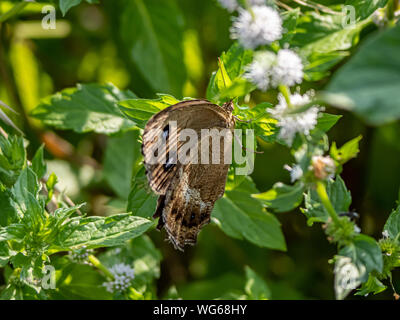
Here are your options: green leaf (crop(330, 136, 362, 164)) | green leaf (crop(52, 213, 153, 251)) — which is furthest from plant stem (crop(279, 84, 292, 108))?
green leaf (crop(52, 213, 153, 251))

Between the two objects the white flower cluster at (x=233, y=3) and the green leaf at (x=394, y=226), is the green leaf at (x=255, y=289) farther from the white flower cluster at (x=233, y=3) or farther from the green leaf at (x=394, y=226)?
the white flower cluster at (x=233, y=3)

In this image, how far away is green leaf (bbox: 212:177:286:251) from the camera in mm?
1487

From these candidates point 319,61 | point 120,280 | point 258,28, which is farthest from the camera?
point 120,280

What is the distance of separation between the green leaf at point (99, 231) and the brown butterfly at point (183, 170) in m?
0.07

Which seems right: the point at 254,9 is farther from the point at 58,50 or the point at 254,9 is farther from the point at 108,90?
the point at 58,50

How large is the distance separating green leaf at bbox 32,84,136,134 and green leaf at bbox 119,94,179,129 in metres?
0.31

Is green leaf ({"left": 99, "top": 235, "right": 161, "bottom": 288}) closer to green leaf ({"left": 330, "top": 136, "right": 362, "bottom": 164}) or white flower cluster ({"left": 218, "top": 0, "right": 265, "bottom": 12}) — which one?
green leaf ({"left": 330, "top": 136, "right": 362, "bottom": 164})

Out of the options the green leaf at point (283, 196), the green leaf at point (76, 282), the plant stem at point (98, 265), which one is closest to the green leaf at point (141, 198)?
the plant stem at point (98, 265)

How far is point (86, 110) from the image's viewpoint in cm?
162

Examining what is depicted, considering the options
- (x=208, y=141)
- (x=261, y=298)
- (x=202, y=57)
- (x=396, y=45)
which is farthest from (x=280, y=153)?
(x=396, y=45)

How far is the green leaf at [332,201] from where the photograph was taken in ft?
3.61

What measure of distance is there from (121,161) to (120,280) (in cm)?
61

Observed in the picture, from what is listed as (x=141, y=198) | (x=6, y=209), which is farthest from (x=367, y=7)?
(x=6, y=209)

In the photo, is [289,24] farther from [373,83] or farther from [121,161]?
[121,161]
